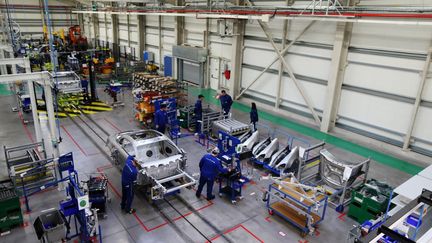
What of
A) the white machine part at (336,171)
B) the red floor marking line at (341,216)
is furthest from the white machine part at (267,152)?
the red floor marking line at (341,216)

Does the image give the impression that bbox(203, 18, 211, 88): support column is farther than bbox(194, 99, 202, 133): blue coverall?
Yes

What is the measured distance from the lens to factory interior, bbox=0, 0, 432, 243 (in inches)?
281

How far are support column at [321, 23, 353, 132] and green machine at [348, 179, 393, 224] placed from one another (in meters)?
Result: 5.54

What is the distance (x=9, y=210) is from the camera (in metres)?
6.88

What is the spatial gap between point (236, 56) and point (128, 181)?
1159cm

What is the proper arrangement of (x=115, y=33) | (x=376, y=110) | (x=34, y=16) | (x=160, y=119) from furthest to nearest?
(x=34, y=16) → (x=115, y=33) → (x=376, y=110) → (x=160, y=119)

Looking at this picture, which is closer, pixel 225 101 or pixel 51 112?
pixel 51 112

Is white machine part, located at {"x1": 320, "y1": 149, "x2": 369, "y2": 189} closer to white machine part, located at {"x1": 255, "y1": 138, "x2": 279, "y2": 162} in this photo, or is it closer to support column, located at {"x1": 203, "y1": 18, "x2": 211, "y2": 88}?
white machine part, located at {"x1": 255, "y1": 138, "x2": 279, "y2": 162}

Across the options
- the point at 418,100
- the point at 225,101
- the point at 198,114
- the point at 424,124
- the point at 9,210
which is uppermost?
the point at 418,100

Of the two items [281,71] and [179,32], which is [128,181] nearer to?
[281,71]

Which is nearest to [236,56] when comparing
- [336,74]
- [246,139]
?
[336,74]

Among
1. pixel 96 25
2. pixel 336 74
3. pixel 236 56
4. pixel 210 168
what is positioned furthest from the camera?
pixel 96 25

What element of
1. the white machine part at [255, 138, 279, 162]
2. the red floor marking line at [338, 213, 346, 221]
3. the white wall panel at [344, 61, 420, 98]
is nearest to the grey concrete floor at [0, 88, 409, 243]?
the red floor marking line at [338, 213, 346, 221]

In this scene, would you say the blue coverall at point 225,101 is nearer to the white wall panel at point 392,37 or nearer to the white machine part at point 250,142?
the white machine part at point 250,142
